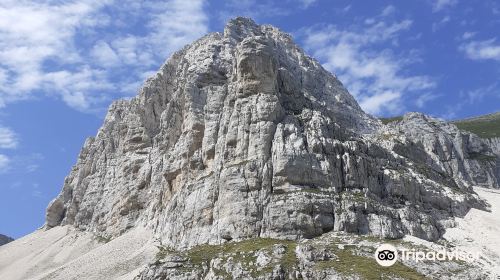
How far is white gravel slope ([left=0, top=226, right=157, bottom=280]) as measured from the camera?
131375mm

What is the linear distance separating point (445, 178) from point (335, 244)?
216 ft

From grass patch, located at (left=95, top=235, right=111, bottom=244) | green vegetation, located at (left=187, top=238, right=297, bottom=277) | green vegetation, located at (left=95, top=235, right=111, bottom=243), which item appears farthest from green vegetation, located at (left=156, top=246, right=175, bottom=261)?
green vegetation, located at (left=95, top=235, right=111, bottom=243)

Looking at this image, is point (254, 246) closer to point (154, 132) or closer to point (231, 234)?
point (231, 234)

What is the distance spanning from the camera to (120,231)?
168250 millimetres

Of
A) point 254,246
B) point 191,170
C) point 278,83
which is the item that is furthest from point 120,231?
point 254,246

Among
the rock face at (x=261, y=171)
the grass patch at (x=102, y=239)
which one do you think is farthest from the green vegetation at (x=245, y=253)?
the grass patch at (x=102, y=239)

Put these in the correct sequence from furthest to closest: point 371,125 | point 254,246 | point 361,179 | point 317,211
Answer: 1. point 371,125
2. point 361,179
3. point 317,211
4. point 254,246

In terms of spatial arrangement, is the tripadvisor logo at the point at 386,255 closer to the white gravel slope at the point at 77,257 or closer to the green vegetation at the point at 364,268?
the green vegetation at the point at 364,268

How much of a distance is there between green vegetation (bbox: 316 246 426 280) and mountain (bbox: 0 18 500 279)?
0.33m

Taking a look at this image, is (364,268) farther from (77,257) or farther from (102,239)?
(102,239)

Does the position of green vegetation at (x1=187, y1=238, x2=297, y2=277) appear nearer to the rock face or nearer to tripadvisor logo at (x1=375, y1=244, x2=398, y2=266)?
the rock face

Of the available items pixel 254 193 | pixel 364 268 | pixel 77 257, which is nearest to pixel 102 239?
pixel 77 257

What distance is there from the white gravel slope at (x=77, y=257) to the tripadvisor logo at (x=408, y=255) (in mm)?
49959

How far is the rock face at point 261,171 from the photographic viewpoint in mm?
115625
